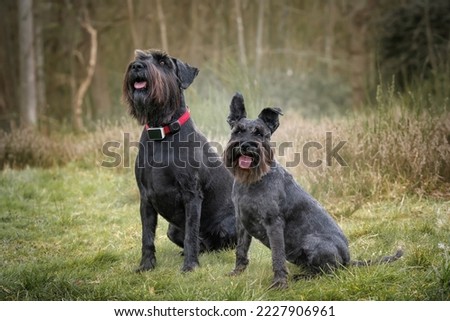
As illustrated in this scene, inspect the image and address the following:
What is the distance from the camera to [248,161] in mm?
4336

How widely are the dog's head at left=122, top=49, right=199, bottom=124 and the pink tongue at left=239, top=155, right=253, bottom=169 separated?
3.20ft

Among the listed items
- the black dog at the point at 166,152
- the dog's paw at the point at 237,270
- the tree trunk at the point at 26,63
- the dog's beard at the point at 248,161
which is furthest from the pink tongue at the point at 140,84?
the tree trunk at the point at 26,63

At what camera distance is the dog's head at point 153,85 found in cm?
488

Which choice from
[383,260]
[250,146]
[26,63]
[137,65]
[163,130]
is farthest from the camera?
[26,63]

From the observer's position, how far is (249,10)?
76.1 feet

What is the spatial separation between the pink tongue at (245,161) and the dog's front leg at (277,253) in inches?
18.9

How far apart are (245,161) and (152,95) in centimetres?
107

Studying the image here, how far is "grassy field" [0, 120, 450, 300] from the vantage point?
4.33 metres

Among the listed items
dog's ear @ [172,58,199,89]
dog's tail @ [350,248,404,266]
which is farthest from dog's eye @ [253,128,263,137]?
dog's tail @ [350,248,404,266]

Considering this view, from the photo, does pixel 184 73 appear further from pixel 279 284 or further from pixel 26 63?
pixel 26 63

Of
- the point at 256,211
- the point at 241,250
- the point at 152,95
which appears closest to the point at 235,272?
the point at 241,250

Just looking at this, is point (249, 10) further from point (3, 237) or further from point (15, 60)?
point (3, 237)
